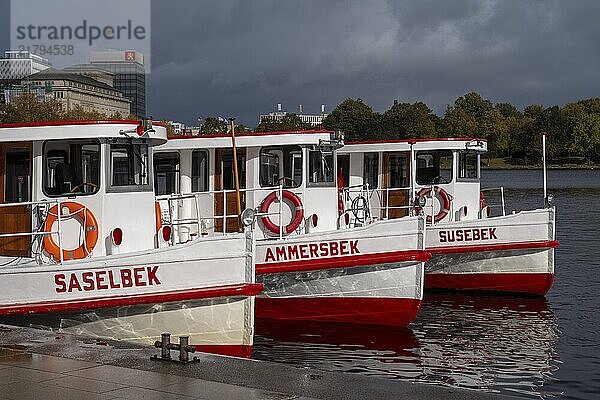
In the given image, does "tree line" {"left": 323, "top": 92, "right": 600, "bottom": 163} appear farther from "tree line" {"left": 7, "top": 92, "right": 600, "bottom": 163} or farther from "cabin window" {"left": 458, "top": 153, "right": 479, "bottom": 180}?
"cabin window" {"left": 458, "top": 153, "right": 479, "bottom": 180}

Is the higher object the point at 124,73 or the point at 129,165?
the point at 124,73

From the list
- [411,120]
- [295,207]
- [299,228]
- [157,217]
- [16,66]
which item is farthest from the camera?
[16,66]

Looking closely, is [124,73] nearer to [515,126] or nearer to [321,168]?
[515,126]

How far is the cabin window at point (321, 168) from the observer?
18.7 m

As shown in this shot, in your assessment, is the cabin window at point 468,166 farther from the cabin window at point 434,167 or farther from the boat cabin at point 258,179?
the boat cabin at point 258,179

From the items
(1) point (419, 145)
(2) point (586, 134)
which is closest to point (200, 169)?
(1) point (419, 145)

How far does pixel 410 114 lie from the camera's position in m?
104

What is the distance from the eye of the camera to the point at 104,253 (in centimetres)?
1391

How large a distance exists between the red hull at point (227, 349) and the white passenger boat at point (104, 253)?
0.02 m

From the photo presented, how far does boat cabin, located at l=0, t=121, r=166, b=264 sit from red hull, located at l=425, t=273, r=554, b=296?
1143 centimetres

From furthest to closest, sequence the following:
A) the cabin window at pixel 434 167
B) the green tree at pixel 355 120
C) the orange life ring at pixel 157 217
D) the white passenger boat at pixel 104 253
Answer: the green tree at pixel 355 120 → the cabin window at pixel 434 167 → the orange life ring at pixel 157 217 → the white passenger boat at pixel 104 253

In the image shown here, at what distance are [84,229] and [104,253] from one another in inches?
20.0

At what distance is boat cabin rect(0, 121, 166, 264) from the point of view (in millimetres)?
13648

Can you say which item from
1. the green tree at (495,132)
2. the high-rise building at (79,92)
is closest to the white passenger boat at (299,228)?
the high-rise building at (79,92)
